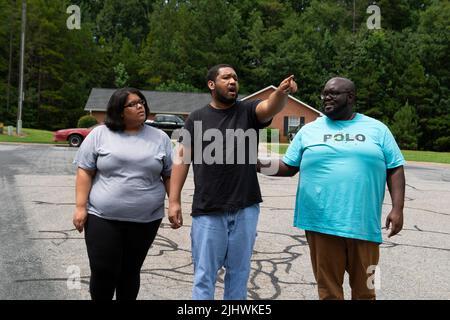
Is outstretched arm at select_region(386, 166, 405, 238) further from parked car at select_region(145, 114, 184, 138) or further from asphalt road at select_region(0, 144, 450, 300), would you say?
parked car at select_region(145, 114, 184, 138)

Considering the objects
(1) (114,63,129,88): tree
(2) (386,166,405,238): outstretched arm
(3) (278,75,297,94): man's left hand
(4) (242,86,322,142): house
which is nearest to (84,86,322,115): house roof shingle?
(4) (242,86,322,142): house

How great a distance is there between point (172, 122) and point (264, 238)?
30977 millimetres

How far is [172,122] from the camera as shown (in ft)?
121

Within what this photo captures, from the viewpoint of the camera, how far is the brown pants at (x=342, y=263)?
3.22 metres

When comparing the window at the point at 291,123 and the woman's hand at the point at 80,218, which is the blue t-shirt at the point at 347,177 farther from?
the window at the point at 291,123

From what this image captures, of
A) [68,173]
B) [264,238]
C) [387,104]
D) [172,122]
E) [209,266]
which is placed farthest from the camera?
[387,104]

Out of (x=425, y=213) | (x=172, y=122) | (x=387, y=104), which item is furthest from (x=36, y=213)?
(x=387, y=104)

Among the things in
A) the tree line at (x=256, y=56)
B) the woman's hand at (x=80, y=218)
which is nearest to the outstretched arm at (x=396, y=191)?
the woman's hand at (x=80, y=218)

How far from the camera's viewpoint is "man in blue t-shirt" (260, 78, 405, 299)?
10.5 ft

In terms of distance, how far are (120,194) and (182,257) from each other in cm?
230

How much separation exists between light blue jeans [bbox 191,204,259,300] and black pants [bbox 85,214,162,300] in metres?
0.40

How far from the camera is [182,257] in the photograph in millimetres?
5461

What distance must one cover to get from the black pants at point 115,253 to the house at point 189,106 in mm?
38863
